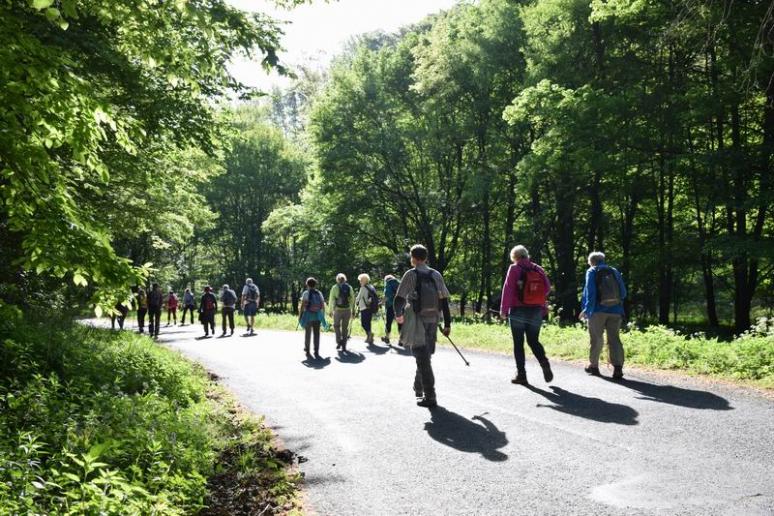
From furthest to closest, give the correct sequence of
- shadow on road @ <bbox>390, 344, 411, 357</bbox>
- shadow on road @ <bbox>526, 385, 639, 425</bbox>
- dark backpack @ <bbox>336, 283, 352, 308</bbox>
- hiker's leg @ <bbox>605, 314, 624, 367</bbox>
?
dark backpack @ <bbox>336, 283, 352, 308</bbox> → shadow on road @ <bbox>390, 344, 411, 357</bbox> → hiker's leg @ <bbox>605, 314, 624, 367</bbox> → shadow on road @ <bbox>526, 385, 639, 425</bbox>

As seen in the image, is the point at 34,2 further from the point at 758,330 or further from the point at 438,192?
the point at 438,192

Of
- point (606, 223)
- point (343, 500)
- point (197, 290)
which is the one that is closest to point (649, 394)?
point (343, 500)

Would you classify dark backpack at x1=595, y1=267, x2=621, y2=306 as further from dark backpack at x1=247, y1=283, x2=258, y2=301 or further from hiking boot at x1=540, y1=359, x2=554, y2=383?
dark backpack at x1=247, y1=283, x2=258, y2=301

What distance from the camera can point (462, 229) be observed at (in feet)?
123

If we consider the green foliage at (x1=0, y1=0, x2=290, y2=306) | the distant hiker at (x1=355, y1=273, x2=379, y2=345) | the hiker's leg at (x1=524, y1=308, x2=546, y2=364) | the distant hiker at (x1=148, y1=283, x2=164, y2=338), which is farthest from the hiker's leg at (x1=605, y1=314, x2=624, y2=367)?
the distant hiker at (x1=148, y1=283, x2=164, y2=338)

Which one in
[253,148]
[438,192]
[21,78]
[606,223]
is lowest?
[21,78]

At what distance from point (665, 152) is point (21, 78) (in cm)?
1818

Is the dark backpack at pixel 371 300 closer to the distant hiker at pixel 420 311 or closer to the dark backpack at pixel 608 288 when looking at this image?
the dark backpack at pixel 608 288

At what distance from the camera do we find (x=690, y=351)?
33.7 ft

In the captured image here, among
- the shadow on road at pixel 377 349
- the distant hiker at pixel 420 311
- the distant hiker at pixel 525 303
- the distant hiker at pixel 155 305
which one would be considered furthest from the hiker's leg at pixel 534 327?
the distant hiker at pixel 155 305

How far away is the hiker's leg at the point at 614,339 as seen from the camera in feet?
30.6

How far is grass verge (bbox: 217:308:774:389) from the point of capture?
8992mm

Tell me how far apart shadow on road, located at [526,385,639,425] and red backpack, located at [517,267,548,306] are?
1.38 meters

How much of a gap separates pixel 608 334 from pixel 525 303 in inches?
66.3
